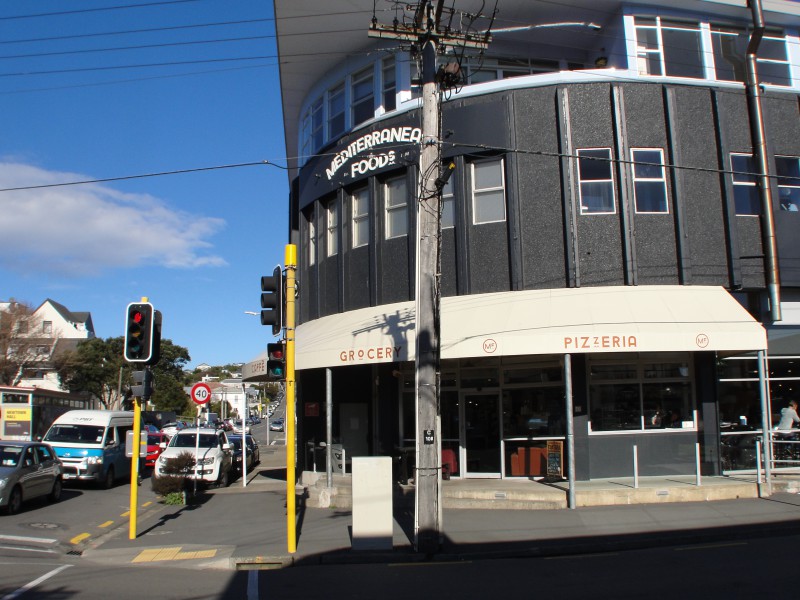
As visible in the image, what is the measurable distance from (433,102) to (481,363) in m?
7.73

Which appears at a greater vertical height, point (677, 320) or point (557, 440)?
point (677, 320)

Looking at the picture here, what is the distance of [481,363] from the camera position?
57.8 ft

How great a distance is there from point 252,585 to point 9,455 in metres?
9.84

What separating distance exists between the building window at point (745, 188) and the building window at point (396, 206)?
8015mm

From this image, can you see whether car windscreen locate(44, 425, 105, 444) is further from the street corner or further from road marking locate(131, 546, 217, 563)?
road marking locate(131, 546, 217, 563)

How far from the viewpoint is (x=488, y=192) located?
56.7 ft

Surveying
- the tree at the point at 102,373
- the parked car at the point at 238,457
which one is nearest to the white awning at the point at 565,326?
the parked car at the point at 238,457

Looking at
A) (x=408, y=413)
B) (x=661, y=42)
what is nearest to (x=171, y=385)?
(x=408, y=413)

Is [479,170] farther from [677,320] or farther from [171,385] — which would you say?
[171,385]

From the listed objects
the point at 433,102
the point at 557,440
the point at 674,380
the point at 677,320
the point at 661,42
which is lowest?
the point at 557,440

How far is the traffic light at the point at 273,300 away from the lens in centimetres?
1163

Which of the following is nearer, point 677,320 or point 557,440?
point 677,320

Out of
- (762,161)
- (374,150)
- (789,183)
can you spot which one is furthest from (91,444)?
(789,183)

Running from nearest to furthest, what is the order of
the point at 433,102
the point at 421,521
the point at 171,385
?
1. the point at 421,521
2. the point at 433,102
3. the point at 171,385
